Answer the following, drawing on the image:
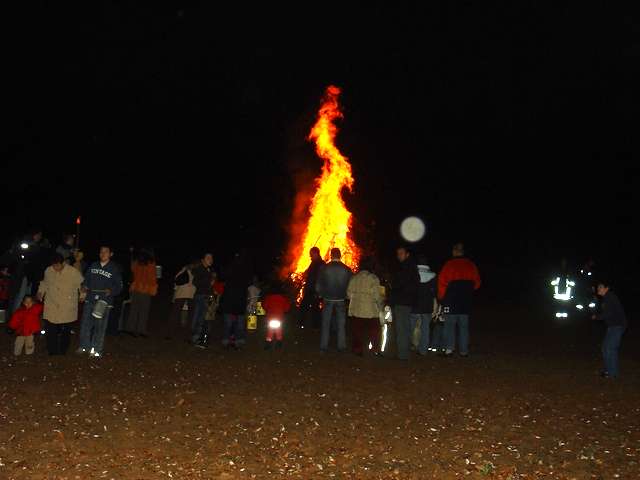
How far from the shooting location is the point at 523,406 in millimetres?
9953

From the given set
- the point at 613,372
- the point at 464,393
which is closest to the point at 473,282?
the point at 613,372

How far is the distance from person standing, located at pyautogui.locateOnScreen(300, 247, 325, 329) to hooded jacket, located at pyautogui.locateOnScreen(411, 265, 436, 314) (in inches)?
131

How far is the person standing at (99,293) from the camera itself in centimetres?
1273

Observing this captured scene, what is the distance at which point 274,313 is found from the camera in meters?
14.4

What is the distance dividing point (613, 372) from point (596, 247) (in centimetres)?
4322

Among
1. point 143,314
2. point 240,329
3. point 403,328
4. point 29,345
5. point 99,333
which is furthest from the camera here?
point 143,314

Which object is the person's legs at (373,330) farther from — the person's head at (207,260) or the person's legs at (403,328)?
the person's head at (207,260)

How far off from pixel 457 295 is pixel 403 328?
4.11 ft

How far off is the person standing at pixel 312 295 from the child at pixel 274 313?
9.00 feet

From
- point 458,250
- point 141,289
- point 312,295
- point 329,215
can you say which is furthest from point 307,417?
point 329,215

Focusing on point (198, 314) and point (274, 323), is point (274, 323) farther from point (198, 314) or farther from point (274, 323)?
point (198, 314)

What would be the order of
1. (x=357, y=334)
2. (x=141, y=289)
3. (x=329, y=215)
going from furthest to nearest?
(x=329, y=215) < (x=141, y=289) < (x=357, y=334)

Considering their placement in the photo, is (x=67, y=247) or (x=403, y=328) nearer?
(x=403, y=328)

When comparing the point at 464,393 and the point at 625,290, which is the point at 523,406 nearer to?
the point at 464,393
